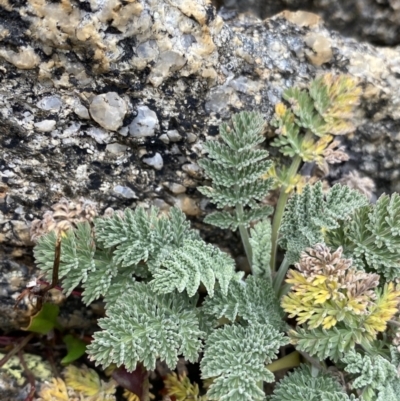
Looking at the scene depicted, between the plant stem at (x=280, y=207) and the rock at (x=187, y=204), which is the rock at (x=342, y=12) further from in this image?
the rock at (x=187, y=204)

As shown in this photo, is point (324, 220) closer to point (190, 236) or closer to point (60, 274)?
point (190, 236)

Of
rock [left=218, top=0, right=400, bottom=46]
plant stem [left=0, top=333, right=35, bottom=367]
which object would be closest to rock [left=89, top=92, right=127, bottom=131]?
rock [left=218, top=0, right=400, bottom=46]

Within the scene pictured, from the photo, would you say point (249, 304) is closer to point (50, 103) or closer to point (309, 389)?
point (309, 389)

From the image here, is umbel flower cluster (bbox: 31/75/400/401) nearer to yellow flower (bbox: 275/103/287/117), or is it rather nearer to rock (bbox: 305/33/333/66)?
yellow flower (bbox: 275/103/287/117)

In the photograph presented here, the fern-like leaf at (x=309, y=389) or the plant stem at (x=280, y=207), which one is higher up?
the plant stem at (x=280, y=207)

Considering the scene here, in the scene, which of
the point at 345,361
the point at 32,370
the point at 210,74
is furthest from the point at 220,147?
the point at 32,370

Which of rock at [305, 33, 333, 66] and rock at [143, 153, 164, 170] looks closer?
rock at [143, 153, 164, 170]

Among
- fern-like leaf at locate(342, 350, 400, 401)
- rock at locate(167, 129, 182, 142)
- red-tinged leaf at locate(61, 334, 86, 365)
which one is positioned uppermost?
rock at locate(167, 129, 182, 142)

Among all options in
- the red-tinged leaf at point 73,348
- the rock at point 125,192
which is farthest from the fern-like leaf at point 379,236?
the red-tinged leaf at point 73,348
